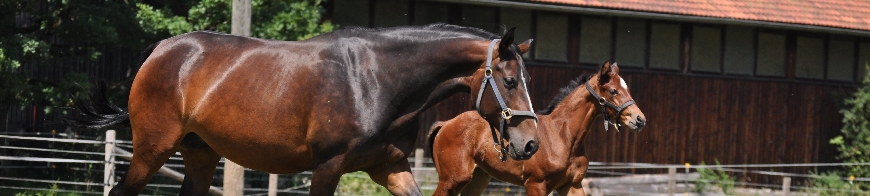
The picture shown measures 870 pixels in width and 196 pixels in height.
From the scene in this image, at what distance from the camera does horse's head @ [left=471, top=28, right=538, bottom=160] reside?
219 inches

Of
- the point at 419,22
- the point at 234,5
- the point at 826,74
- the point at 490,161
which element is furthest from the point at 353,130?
the point at 826,74

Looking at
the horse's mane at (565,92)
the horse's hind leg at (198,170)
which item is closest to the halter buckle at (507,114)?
the horse's hind leg at (198,170)

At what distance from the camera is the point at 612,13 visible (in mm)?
18766

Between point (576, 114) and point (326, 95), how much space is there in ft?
17.5

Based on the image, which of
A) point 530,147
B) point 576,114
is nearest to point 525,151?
point 530,147

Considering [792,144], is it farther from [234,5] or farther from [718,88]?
[234,5]

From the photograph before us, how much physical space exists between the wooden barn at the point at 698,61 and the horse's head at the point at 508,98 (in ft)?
41.2

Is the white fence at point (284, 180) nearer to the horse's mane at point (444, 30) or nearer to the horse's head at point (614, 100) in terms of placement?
the horse's head at point (614, 100)

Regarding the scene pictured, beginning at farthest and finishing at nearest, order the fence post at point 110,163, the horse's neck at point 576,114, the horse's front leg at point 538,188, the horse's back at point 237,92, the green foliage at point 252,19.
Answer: the green foliage at point 252,19 < the fence post at point 110,163 < the horse's neck at point 576,114 < the horse's front leg at point 538,188 < the horse's back at point 237,92

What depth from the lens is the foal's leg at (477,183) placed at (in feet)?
37.5

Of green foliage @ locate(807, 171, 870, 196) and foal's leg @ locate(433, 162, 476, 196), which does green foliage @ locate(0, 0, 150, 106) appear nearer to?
foal's leg @ locate(433, 162, 476, 196)

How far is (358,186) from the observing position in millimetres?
16828

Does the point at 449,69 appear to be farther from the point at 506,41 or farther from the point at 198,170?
the point at 198,170

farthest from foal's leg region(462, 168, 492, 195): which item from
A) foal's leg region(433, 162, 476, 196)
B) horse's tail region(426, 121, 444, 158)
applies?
horse's tail region(426, 121, 444, 158)
